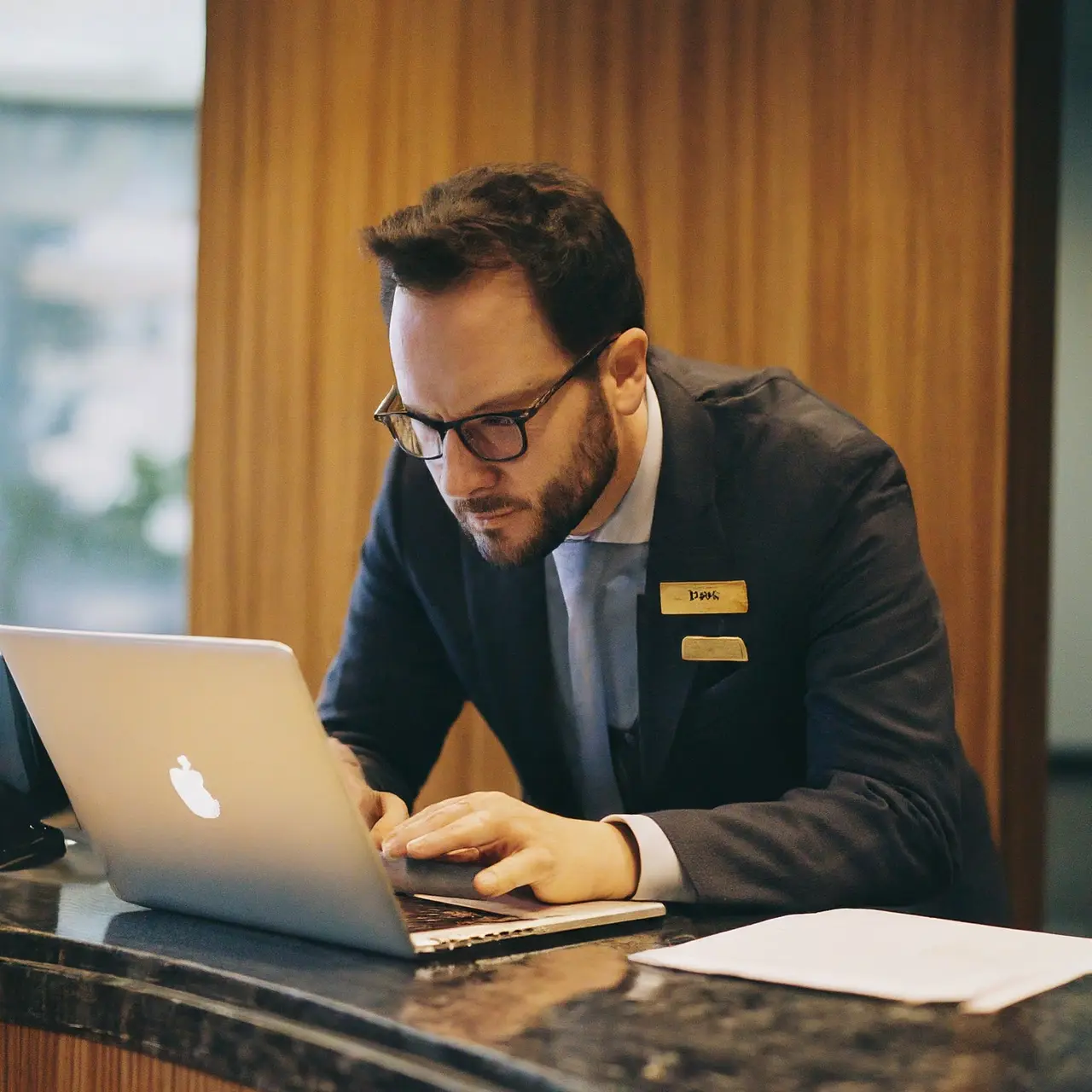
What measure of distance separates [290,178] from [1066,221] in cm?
187

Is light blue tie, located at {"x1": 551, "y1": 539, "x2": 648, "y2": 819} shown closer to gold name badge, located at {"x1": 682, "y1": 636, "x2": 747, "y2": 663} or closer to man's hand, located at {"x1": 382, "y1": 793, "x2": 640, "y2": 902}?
gold name badge, located at {"x1": 682, "y1": 636, "x2": 747, "y2": 663}

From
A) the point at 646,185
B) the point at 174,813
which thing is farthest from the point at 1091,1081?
the point at 646,185

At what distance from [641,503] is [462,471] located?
0.80 ft

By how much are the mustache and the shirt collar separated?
158 mm

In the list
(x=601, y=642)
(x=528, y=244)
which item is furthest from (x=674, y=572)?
(x=528, y=244)

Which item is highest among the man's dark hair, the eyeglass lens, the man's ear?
the man's dark hair

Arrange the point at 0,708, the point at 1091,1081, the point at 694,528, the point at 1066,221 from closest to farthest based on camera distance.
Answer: the point at 1091,1081
the point at 0,708
the point at 694,528
the point at 1066,221

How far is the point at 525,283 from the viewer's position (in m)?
1.51

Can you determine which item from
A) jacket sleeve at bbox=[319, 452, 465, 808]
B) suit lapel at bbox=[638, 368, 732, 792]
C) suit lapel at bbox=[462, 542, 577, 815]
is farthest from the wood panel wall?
suit lapel at bbox=[638, 368, 732, 792]

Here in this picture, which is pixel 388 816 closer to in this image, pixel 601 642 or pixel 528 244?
pixel 601 642

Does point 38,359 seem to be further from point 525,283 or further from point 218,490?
point 525,283

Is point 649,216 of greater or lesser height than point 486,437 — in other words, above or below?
above

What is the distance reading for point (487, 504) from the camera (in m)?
1.53

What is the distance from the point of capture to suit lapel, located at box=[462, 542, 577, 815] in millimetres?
1700
